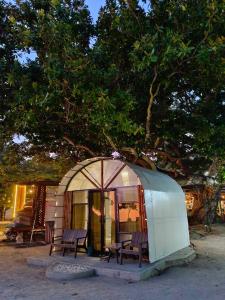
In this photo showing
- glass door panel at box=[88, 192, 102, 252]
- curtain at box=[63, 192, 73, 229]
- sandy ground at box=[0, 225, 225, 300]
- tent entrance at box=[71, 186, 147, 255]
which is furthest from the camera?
curtain at box=[63, 192, 73, 229]

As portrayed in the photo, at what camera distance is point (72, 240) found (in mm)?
10391

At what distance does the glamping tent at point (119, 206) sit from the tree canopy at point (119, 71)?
4.98 ft

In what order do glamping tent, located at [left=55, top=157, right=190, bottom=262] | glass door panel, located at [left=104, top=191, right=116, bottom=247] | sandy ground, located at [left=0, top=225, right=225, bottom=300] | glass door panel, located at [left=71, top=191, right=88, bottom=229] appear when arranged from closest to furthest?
sandy ground, located at [left=0, top=225, right=225, bottom=300] → glamping tent, located at [left=55, top=157, right=190, bottom=262] → glass door panel, located at [left=104, top=191, right=116, bottom=247] → glass door panel, located at [left=71, top=191, right=88, bottom=229]

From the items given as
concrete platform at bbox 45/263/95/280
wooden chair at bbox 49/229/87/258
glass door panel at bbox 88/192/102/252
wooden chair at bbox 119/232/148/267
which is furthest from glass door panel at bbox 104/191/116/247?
concrete platform at bbox 45/263/95/280

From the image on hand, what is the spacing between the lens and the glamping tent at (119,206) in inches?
384

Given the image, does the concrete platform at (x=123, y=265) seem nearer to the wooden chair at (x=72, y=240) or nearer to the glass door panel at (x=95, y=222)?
the wooden chair at (x=72, y=240)

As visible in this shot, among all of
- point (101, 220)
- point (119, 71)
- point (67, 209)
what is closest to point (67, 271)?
point (101, 220)

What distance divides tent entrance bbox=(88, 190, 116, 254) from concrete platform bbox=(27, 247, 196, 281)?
677 mm

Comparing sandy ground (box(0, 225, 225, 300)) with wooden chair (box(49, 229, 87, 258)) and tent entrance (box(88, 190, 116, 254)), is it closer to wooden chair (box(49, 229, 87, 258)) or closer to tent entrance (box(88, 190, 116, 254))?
wooden chair (box(49, 229, 87, 258))

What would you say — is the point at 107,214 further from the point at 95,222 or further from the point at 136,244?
the point at 136,244

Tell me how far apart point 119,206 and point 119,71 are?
4.48m

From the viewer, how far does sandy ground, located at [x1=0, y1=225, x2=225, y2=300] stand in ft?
21.2

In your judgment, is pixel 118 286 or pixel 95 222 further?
pixel 95 222

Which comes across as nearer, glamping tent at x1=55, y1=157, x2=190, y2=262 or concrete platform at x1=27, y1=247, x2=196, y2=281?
concrete platform at x1=27, y1=247, x2=196, y2=281
